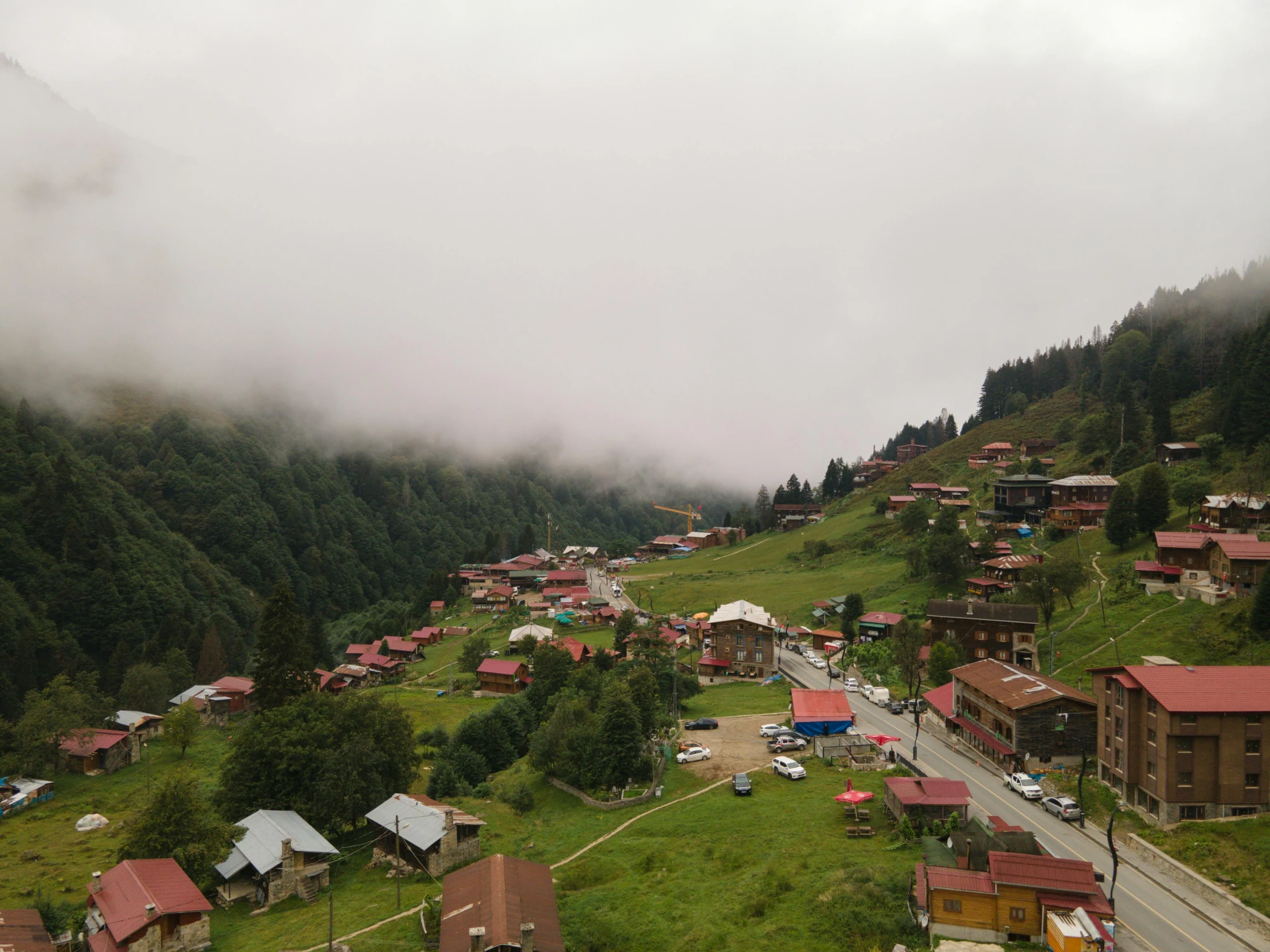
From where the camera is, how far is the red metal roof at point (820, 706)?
176 feet

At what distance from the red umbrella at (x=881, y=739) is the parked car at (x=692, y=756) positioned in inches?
435

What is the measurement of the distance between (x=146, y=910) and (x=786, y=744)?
37.2 metres

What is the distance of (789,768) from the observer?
46125 mm

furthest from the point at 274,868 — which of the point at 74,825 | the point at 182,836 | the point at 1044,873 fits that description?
the point at 1044,873

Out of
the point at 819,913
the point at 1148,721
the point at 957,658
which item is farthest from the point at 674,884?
Result: the point at 957,658

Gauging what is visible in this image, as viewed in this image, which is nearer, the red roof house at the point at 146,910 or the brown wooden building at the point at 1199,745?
the red roof house at the point at 146,910

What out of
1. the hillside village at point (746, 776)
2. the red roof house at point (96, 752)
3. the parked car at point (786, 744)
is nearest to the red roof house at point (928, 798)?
the hillside village at point (746, 776)

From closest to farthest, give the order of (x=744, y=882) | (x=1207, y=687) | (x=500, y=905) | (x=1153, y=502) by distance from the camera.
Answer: (x=500, y=905) < (x=744, y=882) < (x=1207, y=687) < (x=1153, y=502)

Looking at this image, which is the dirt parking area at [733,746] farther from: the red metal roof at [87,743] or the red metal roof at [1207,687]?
the red metal roof at [87,743]

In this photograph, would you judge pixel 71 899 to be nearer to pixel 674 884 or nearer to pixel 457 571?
pixel 674 884

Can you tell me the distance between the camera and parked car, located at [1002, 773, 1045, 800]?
40.5m

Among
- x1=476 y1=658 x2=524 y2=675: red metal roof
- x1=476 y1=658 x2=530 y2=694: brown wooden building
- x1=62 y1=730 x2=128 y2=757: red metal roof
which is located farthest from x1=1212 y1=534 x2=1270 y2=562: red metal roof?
x1=62 y1=730 x2=128 y2=757: red metal roof

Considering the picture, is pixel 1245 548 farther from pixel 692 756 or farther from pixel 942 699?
pixel 692 756

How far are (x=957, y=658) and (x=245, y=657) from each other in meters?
118
